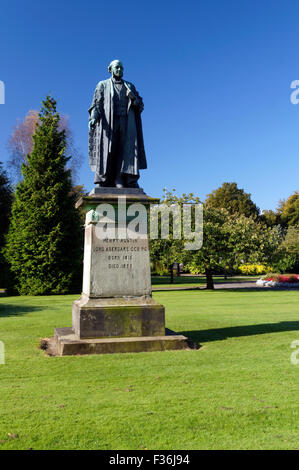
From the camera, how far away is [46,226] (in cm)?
2533

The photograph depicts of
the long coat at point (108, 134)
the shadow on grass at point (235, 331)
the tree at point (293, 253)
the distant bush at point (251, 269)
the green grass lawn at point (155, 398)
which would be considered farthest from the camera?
the distant bush at point (251, 269)

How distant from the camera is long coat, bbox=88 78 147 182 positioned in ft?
26.7

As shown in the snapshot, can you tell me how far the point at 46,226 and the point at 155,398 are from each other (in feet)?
70.8

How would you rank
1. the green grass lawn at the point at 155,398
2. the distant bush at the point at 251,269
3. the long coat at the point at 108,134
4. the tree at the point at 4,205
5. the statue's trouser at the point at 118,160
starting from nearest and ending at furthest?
1. the green grass lawn at the point at 155,398
2. the long coat at the point at 108,134
3. the statue's trouser at the point at 118,160
4. the tree at the point at 4,205
5. the distant bush at the point at 251,269

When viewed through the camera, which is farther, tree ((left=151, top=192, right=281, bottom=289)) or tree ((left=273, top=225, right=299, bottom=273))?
tree ((left=273, top=225, right=299, bottom=273))

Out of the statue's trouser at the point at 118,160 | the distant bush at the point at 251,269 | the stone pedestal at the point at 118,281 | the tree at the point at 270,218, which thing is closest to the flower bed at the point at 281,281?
the distant bush at the point at 251,269

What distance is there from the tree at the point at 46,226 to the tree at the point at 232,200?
40.8m

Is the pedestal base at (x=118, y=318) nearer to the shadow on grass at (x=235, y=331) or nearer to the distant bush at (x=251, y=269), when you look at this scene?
the shadow on grass at (x=235, y=331)

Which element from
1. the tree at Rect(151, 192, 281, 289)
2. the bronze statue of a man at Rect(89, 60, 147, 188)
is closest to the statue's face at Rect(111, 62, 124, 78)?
the bronze statue of a man at Rect(89, 60, 147, 188)

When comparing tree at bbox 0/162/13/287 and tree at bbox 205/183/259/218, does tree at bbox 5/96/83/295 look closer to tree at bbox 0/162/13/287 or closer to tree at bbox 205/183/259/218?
tree at bbox 0/162/13/287

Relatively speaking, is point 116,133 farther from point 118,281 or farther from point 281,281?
point 281,281

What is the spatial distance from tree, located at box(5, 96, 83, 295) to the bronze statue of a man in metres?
17.2

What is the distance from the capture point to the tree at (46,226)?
2486 cm
